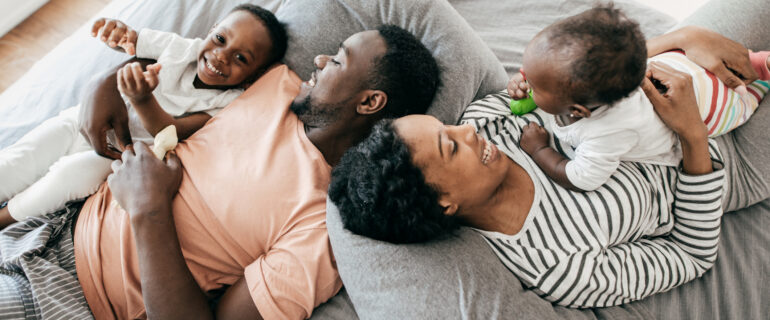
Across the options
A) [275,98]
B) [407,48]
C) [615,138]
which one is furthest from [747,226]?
[275,98]

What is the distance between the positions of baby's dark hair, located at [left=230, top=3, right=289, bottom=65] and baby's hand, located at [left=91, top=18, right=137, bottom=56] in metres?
0.39

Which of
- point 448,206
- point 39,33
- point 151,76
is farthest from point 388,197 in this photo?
point 39,33

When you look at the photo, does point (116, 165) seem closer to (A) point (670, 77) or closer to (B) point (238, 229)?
(B) point (238, 229)

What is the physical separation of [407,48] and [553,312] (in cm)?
92

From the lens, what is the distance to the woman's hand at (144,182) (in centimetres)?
120

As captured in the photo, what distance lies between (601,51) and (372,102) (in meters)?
0.69

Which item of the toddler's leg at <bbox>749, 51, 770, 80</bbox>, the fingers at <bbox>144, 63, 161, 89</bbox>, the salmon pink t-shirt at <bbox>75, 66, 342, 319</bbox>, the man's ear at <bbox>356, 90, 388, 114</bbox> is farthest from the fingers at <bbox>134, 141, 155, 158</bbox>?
the toddler's leg at <bbox>749, 51, 770, 80</bbox>

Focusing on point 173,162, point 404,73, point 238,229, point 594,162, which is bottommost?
point 238,229

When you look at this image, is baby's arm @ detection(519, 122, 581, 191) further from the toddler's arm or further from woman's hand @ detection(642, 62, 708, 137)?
woman's hand @ detection(642, 62, 708, 137)

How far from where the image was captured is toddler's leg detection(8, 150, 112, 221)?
4.32 ft

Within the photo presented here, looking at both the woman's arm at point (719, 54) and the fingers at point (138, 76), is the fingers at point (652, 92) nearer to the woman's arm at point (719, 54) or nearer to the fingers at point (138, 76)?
the woman's arm at point (719, 54)

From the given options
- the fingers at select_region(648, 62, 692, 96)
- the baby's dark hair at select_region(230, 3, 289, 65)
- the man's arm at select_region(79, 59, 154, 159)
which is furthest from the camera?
the baby's dark hair at select_region(230, 3, 289, 65)

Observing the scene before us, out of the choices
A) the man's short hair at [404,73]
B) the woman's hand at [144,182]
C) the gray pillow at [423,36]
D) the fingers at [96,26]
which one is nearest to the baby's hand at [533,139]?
the gray pillow at [423,36]

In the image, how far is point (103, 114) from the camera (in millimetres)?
1412
